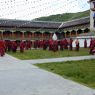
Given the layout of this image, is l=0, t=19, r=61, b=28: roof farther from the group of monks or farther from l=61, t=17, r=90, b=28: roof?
the group of monks

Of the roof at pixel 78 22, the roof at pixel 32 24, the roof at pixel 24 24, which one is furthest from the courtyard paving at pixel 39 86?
the roof at pixel 24 24

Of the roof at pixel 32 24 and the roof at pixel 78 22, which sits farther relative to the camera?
the roof at pixel 32 24

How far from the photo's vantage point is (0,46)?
2884cm

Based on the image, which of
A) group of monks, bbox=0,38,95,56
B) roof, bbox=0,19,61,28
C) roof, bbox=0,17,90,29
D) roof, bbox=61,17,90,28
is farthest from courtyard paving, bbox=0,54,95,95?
roof, bbox=0,19,61,28

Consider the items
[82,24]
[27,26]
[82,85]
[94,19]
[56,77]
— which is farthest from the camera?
[27,26]

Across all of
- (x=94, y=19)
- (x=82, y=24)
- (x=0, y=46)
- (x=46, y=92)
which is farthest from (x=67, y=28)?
(x=46, y=92)

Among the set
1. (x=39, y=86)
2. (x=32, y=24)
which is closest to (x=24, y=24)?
(x=32, y=24)

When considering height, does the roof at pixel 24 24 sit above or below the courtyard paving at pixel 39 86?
above

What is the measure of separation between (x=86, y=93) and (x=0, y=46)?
19.9m

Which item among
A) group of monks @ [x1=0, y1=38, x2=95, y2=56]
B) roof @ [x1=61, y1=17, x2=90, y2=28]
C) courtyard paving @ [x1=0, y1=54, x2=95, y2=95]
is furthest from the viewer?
roof @ [x1=61, y1=17, x2=90, y2=28]

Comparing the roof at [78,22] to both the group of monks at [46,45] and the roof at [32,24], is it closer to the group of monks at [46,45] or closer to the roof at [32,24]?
the roof at [32,24]

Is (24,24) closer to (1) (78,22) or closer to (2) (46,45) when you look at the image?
(1) (78,22)

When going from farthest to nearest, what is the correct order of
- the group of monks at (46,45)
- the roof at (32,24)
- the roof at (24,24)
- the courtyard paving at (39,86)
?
the roof at (24,24) → the roof at (32,24) → the group of monks at (46,45) → the courtyard paving at (39,86)

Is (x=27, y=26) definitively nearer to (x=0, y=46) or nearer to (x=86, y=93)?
(x=0, y=46)
